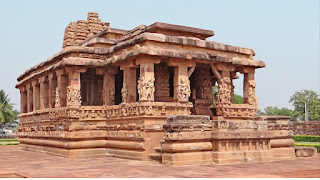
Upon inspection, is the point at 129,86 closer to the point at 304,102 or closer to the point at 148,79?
the point at 148,79

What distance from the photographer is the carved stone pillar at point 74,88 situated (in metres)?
14.3

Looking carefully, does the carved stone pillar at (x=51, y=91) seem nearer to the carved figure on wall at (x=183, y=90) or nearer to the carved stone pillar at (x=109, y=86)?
the carved stone pillar at (x=109, y=86)

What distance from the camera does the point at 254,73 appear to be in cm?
1591

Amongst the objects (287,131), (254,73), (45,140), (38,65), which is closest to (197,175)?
(287,131)

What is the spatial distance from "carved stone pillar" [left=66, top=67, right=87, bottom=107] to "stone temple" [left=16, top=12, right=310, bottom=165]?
0.04 meters

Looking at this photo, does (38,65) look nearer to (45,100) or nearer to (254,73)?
(45,100)

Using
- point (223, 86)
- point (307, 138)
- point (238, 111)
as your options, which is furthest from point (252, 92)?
point (307, 138)

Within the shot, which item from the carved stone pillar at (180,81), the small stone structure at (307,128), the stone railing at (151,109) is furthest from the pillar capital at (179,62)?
the small stone structure at (307,128)

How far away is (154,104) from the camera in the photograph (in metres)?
12.6

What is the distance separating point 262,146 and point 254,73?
4.79m

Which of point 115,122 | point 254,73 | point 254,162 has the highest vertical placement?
point 254,73

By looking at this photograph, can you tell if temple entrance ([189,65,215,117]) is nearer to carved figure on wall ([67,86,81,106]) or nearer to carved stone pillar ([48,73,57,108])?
carved figure on wall ([67,86,81,106])

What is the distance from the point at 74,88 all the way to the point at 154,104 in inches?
134

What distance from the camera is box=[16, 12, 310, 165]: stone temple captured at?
11.0 meters
